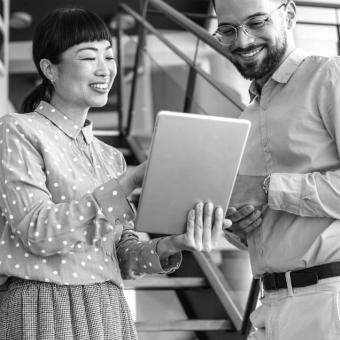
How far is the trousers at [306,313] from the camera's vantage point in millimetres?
1699

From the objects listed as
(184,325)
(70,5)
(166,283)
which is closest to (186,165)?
(184,325)

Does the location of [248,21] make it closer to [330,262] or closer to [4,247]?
[330,262]

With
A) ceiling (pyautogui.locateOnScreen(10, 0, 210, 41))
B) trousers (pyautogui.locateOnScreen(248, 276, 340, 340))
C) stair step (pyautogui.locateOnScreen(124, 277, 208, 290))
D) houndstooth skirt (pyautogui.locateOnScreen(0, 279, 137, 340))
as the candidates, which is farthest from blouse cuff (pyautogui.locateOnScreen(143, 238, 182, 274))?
ceiling (pyautogui.locateOnScreen(10, 0, 210, 41))

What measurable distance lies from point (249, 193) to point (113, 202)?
407 mm

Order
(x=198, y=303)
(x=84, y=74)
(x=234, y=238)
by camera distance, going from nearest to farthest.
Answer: (x=84, y=74), (x=234, y=238), (x=198, y=303)

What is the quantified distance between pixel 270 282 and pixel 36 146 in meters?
0.68

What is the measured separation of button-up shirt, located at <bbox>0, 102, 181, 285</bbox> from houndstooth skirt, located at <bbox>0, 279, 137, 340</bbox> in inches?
1.2

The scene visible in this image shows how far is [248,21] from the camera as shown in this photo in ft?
6.24

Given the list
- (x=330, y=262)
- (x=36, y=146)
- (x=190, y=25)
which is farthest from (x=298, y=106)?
(x=190, y=25)

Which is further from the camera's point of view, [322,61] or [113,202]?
[322,61]

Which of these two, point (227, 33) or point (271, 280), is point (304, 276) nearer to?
point (271, 280)

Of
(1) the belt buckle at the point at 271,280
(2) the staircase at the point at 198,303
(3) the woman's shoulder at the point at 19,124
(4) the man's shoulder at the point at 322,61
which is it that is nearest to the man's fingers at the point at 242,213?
(1) the belt buckle at the point at 271,280

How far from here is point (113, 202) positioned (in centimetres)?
159

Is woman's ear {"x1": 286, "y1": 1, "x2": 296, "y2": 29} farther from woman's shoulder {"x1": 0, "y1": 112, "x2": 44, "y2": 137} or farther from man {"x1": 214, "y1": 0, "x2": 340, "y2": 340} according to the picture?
woman's shoulder {"x1": 0, "y1": 112, "x2": 44, "y2": 137}
